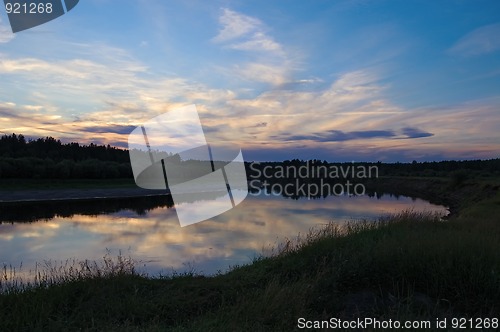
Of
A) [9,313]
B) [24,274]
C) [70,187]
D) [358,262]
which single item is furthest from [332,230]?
[70,187]

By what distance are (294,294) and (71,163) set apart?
65.2m

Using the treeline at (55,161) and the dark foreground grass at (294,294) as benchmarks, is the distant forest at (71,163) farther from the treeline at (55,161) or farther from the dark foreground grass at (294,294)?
the dark foreground grass at (294,294)

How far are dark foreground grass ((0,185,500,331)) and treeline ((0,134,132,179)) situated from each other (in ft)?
181

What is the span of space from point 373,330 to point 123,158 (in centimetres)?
10399

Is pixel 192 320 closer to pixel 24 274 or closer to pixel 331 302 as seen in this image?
pixel 331 302

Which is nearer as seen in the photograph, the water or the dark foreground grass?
the dark foreground grass

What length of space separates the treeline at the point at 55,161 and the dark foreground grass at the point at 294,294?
5521cm

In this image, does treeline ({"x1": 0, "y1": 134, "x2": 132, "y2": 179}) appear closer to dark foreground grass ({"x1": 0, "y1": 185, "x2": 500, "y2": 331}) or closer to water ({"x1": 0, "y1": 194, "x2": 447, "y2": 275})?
water ({"x1": 0, "y1": 194, "x2": 447, "y2": 275})

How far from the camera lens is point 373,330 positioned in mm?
4039

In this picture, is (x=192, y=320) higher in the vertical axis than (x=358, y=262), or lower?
lower

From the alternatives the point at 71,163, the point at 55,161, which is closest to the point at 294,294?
the point at 71,163

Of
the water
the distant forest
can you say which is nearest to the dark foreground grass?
the water

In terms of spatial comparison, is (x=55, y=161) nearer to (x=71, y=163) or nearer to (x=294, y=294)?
(x=71, y=163)

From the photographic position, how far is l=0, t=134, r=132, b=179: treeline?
55.1 m
